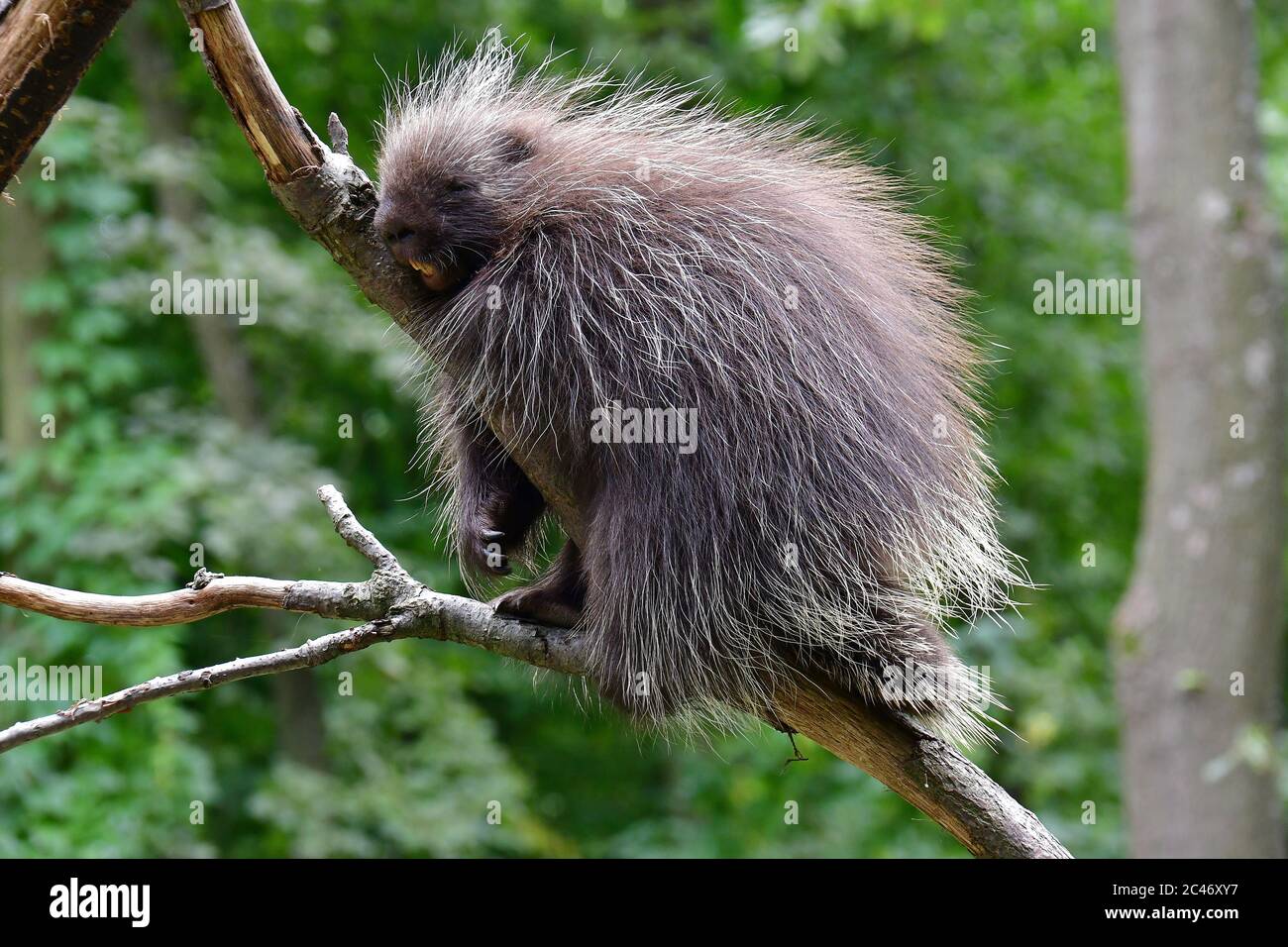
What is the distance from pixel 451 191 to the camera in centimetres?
251

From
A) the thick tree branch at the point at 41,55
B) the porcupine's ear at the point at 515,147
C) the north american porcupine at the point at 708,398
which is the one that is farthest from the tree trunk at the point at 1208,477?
the thick tree branch at the point at 41,55

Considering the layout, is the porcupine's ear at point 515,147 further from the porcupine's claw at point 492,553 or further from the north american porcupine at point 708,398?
the porcupine's claw at point 492,553

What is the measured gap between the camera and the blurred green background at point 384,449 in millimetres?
5375

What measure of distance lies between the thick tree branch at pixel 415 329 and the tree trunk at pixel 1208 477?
394 cm

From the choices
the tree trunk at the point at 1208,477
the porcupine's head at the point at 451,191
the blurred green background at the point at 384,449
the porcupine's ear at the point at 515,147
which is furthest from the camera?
the tree trunk at the point at 1208,477

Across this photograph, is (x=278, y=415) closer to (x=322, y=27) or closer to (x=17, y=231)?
(x=17, y=231)

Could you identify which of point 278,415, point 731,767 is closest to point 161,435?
point 278,415

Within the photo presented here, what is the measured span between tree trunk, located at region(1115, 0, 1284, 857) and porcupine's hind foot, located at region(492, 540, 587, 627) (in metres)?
4.11

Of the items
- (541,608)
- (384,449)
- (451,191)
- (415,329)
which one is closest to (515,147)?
(451,191)

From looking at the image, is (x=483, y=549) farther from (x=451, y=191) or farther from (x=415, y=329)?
(x=451, y=191)

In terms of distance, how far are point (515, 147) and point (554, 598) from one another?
972 millimetres

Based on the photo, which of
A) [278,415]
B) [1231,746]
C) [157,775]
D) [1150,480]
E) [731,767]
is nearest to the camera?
[157,775]

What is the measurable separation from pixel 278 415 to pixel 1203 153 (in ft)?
16.3

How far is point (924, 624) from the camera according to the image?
2.50m
